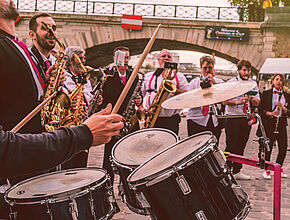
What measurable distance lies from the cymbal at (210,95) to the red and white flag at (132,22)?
17.5 metres

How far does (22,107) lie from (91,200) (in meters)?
0.76

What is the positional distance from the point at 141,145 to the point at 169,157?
0.83 meters

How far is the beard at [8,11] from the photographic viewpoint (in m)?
2.10

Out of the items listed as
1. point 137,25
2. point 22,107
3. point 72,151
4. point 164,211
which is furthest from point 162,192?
point 137,25

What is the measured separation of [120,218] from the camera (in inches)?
151

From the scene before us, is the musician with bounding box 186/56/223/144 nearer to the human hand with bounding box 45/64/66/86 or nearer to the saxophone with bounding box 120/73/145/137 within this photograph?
the saxophone with bounding box 120/73/145/137

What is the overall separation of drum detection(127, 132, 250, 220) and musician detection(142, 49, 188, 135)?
277 centimetres

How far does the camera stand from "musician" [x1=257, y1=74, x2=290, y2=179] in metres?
5.98

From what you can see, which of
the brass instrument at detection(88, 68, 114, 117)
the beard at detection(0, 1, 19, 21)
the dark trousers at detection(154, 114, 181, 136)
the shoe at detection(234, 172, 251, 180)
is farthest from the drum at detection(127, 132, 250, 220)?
the shoe at detection(234, 172, 251, 180)

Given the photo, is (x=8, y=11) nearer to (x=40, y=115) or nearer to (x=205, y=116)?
(x=40, y=115)

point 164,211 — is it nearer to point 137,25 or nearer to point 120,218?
point 120,218

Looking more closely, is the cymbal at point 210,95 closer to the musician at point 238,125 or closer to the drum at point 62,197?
the drum at point 62,197

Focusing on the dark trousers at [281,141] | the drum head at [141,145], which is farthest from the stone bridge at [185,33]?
the drum head at [141,145]

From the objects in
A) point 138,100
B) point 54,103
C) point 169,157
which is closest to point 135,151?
point 169,157
